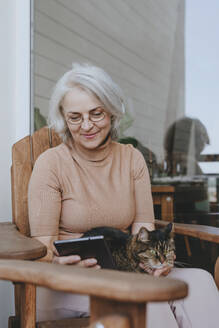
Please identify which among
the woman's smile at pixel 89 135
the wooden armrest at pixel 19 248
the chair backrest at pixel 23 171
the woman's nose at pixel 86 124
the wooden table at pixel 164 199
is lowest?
the wooden table at pixel 164 199

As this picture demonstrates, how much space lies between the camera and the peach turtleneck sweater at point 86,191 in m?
1.26

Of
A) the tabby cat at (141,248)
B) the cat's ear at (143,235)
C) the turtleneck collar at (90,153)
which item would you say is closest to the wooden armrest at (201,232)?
the tabby cat at (141,248)

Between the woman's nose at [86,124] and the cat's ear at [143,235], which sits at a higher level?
the woman's nose at [86,124]

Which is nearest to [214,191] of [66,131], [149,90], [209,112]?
[209,112]

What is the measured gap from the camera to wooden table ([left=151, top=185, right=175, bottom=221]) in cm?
276

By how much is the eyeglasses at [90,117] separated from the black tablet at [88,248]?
495mm

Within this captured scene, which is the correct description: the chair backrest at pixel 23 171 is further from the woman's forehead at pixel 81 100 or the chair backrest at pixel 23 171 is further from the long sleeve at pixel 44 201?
the woman's forehead at pixel 81 100

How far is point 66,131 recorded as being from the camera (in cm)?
144

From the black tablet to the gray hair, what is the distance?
1.80 ft

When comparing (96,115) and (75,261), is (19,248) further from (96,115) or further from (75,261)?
(96,115)

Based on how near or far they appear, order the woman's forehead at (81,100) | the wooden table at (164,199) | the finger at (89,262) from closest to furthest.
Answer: the finger at (89,262)
the woman's forehead at (81,100)
the wooden table at (164,199)

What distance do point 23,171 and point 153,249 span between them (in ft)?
1.94

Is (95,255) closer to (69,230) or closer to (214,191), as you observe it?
(69,230)

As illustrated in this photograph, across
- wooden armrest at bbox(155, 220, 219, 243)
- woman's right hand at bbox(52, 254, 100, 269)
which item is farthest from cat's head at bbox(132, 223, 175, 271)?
woman's right hand at bbox(52, 254, 100, 269)
